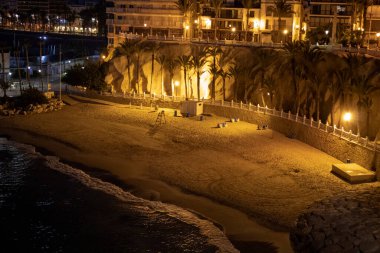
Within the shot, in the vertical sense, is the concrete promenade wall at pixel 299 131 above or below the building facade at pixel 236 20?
below

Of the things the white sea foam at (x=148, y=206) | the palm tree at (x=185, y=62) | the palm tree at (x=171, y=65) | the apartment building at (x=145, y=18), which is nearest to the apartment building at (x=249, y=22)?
the apartment building at (x=145, y=18)

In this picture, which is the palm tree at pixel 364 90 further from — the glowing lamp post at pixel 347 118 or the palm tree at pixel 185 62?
the palm tree at pixel 185 62

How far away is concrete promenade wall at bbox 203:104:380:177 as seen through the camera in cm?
3347

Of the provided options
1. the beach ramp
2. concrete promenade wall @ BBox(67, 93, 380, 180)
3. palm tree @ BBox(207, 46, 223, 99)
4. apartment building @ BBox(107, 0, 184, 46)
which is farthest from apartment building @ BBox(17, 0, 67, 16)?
the beach ramp

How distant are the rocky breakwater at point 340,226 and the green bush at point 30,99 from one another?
116ft

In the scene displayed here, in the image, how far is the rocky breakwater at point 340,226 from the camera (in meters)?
23.0

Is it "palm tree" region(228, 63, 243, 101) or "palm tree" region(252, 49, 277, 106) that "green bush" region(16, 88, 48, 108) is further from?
"palm tree" region(252, 49, 277, 106)

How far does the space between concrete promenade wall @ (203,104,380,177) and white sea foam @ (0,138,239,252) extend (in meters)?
12.7

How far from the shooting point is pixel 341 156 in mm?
36312

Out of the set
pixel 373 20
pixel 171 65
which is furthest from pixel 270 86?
pixel 373 20

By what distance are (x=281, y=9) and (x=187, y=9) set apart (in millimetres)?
13300

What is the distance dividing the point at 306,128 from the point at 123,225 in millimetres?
20358

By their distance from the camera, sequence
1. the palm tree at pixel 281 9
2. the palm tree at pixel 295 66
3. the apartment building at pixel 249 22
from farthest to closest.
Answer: the apartment building at pixel 249 22 < the palm tree at pixel 281 9 < the palm tree at pixel 295 66

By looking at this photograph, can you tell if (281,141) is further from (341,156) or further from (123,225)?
(123,225)
